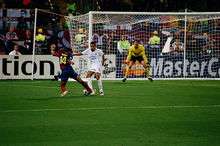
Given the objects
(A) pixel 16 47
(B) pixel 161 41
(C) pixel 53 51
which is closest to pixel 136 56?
(B) pixel 161 41

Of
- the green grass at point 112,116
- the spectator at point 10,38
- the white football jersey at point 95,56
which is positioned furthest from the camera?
the spectator at point 10,38

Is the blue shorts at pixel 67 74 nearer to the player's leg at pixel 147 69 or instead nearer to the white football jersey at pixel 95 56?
the white football jersey at pixel 95 56

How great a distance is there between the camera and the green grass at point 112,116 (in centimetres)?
1337

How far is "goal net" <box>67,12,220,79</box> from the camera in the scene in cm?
3109

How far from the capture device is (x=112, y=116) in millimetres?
17078

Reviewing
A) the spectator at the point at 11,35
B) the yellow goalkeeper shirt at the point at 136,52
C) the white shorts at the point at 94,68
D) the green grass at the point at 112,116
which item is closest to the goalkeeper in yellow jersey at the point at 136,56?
the yellow goalkeeper shirt at the point at 136,52

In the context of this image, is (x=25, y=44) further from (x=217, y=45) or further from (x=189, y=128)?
(x=189, y=128)

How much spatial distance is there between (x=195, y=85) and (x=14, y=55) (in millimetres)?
7692

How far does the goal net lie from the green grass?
4482mm

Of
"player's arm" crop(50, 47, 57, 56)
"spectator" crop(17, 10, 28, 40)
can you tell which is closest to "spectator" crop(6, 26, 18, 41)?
"spectator" crop(17, 10, 28, 40)

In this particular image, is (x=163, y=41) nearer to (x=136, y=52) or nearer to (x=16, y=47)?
(x=136, y=52)

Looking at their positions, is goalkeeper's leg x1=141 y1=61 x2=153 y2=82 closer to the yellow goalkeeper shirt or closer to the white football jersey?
the yellow goalkeeper shirt

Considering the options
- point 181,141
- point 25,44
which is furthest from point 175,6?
point 181,141

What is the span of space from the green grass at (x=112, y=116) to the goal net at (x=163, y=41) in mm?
4482
